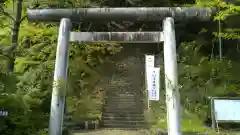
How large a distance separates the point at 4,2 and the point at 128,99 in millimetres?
6585

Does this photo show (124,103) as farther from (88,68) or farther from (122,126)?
(88,68)

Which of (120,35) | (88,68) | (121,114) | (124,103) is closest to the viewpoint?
(120,35)

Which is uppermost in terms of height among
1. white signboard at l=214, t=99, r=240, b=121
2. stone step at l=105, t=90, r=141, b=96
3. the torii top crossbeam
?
the torii top crossbeam

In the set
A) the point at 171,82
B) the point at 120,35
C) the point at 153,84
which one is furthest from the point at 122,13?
the point at 171,82

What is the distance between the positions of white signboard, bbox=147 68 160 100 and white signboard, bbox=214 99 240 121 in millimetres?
1856

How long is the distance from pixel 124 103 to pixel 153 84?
12.6ft

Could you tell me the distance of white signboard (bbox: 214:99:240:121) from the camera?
908 cm

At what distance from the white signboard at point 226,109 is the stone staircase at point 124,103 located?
9.79 ft

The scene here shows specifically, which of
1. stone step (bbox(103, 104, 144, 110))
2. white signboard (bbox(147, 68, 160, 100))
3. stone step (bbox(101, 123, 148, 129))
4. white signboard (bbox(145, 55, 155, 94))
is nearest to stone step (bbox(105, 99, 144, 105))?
stone step (bbox(103, 104, 144, 110))

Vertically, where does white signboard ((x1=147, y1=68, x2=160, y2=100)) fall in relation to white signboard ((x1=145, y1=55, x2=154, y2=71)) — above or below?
below

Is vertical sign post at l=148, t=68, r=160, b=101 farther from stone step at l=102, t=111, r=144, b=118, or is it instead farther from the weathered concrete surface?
stone step at l=102, t=111, r=144, b=118

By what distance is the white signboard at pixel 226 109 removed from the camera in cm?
908

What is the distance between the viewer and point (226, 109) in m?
9.18

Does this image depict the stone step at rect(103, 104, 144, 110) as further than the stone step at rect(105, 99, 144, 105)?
No
